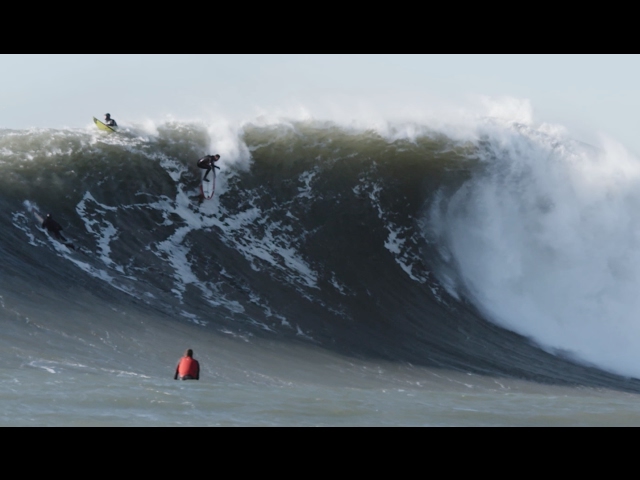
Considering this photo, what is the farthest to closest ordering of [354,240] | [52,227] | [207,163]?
[207,163], [354,240], [52,227]

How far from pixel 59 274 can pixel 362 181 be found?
10.6m

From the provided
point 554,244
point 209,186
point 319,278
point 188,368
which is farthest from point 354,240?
point 188,368

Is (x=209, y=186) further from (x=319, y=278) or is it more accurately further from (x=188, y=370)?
(x=188, y=370)

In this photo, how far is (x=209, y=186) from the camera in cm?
2370

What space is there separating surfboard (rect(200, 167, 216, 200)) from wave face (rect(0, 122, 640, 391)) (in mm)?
224

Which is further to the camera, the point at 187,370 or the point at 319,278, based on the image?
the point at 319,278

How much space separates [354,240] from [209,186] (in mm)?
3912

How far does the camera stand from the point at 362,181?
84.6ft

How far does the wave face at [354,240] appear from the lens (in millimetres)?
18438

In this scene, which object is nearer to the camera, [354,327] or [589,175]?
[354,327]

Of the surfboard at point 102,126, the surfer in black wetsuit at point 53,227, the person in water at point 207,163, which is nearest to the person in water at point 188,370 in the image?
the surfer in black wetsuit at point 53,227

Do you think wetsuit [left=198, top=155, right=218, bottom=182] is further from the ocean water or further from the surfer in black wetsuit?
the surfer in black wetsuit

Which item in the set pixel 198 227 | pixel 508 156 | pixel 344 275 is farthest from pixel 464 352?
pixel 508 156
